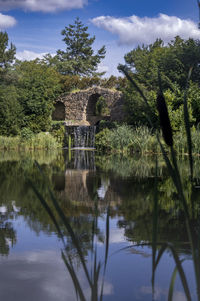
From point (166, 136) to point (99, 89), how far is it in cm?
2349

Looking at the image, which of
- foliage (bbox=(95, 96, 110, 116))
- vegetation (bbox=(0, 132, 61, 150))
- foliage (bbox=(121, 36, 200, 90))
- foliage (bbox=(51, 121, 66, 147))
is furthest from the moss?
foliage (bbox=(95, 96, 110, 116))

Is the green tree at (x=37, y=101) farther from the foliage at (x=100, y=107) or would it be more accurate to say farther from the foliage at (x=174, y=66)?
the foliage at (x=100, y=107)

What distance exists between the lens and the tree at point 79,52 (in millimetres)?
38781

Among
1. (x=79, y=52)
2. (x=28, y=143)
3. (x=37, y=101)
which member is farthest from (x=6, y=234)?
(x=79, y=52)

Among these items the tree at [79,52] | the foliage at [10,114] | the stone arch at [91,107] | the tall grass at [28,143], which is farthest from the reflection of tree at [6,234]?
the tree at [79,52]

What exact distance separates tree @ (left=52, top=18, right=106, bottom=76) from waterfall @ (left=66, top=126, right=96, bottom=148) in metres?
16.7

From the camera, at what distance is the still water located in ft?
6.23

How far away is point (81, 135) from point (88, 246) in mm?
20357

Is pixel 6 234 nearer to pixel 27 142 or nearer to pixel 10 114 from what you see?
pixel 27 142

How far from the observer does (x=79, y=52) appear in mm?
40625

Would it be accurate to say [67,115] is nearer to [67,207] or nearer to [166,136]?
[67,207]

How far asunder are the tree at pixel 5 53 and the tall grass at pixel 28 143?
10432 millimetres

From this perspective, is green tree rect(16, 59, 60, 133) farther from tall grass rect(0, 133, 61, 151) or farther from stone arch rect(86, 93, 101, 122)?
stone arch rect(86, 93, 101, 122)

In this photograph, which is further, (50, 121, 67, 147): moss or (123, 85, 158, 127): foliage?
(50, 121, 67, 147): moss
